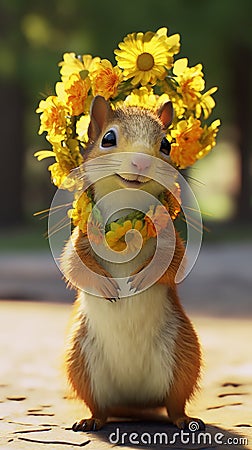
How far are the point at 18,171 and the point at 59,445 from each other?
12.8 m

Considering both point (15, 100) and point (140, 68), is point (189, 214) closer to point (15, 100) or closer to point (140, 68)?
point (140, 68)

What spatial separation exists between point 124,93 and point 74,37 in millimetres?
10492

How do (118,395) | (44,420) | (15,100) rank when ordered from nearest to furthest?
(118,395)
(44,420)
(15,100)

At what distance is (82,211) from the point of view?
400 cm

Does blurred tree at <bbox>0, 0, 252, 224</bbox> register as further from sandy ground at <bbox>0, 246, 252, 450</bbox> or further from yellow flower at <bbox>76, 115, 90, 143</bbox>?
yellow flower at <bbox>76, 115, 90, 143</bbox>

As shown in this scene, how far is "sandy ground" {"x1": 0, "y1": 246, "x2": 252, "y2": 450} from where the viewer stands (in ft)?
12.9

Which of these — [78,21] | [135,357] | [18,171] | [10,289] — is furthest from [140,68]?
[18,171]

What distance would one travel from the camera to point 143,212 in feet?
13.0

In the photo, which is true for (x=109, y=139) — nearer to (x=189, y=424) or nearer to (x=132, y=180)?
(x=132, y=180)

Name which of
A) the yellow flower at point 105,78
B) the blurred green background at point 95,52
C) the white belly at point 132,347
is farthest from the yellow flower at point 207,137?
the blurred green background at point 95,52

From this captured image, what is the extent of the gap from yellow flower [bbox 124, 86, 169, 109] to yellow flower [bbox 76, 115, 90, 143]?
20cm

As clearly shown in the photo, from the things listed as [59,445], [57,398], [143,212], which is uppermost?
[143,212]

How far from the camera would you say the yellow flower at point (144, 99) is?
171 inches

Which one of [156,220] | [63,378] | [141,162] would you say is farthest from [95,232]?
[63,378]
